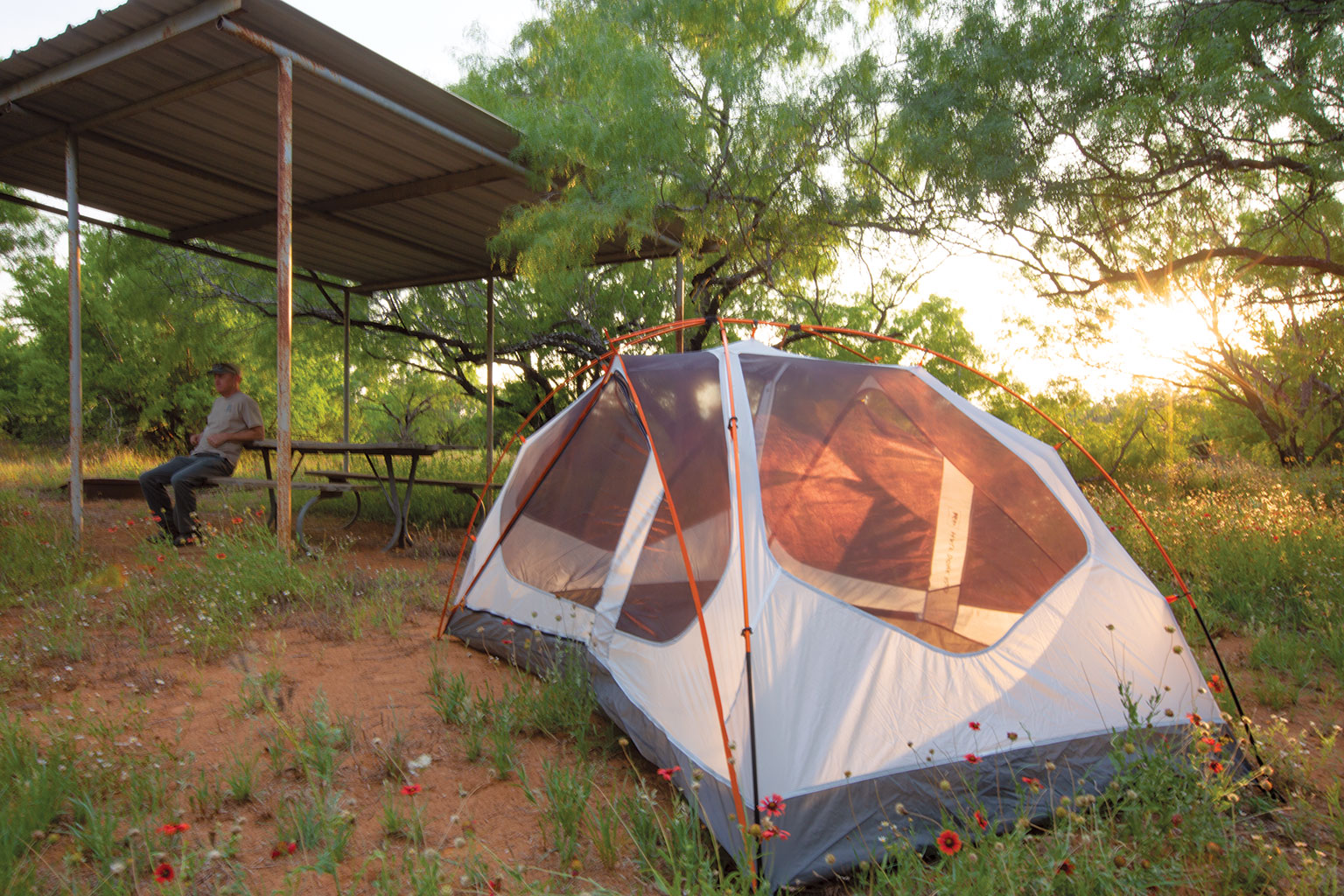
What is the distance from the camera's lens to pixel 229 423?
A: 695 cm

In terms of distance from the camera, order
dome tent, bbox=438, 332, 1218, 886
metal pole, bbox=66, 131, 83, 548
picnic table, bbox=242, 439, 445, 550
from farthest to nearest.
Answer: picnic table, bbox=242, 439, 445, 550
metal pole, bbox=66, 131, 83, 548
dome tent, bbox=438, 332, 1218, 886

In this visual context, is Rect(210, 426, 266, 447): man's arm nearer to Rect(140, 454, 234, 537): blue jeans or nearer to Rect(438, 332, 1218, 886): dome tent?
Rect(140, 454, 234, 537): blue jeans

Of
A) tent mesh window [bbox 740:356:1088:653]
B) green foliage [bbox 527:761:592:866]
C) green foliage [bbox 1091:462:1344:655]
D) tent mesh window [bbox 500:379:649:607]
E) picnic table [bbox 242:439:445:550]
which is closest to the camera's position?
green foliage [bbox 527:761:592:866]

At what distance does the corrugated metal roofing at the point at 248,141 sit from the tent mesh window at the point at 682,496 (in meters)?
3.08

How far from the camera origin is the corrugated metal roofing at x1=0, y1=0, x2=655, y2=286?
5.07 m

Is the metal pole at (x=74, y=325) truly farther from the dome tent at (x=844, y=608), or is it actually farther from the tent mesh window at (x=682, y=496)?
the tent mesh window at (x=682, y=496)

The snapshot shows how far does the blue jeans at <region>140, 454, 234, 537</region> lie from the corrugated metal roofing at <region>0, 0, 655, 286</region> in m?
2.40

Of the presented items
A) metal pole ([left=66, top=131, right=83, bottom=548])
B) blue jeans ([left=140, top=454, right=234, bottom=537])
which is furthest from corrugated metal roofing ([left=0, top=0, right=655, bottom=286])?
blue jeans ([left=140, top=454, right=234, bottom=537])

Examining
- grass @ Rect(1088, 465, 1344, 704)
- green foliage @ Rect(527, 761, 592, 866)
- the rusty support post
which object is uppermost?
the rusty support post

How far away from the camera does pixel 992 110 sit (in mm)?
6930

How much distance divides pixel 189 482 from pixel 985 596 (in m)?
5.89

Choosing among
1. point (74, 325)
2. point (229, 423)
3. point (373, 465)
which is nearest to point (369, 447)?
point (373, 465)

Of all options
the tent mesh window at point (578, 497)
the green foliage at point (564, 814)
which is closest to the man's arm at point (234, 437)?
the tent mesh window at point (578, 497)

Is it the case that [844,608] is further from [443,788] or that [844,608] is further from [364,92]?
[364,92]
